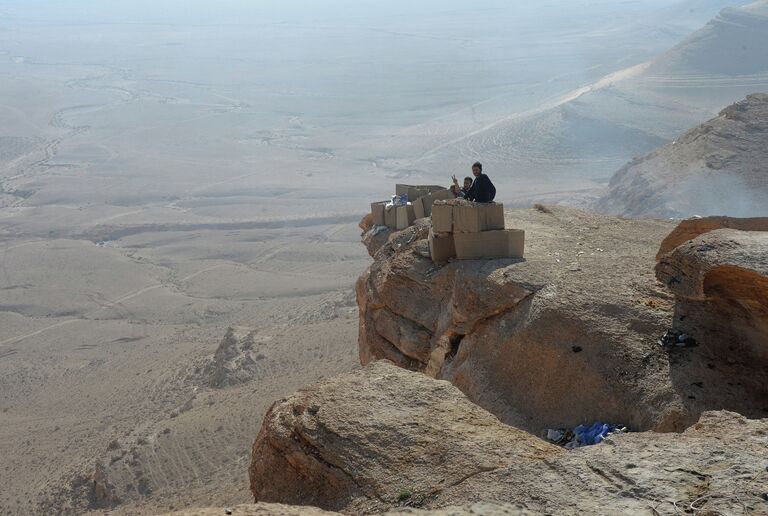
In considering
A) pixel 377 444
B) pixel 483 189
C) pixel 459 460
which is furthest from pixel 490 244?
pixel 459 460

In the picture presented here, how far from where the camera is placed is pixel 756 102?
26609mm

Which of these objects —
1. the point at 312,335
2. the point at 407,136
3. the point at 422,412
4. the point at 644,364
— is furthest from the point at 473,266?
the point at 407,136

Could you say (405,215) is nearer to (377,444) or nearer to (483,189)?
(483,189)

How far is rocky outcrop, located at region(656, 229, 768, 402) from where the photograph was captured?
706cm

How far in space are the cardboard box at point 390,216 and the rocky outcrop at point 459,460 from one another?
7.69 meters

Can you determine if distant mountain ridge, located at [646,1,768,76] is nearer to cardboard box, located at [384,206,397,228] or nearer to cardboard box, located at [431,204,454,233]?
cardboard box, located at [384,206,397,228]

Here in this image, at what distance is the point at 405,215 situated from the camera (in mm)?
14047

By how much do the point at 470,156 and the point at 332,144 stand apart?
11695 millimetres

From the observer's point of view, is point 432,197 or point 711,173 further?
point 711,173

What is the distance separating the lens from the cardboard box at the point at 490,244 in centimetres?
1015

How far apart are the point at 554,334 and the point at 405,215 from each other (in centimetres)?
594

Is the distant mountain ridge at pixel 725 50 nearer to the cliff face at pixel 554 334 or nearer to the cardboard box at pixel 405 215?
the cardboard box at pixel 405 215

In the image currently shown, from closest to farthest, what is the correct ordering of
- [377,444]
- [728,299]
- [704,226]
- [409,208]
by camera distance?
1. [377,444]
2. [728,299]
3. [704,226]
4. [409,208]

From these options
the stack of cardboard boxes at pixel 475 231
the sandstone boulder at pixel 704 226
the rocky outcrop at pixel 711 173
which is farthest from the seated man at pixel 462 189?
the rocky outcrop at pixel 711 173
